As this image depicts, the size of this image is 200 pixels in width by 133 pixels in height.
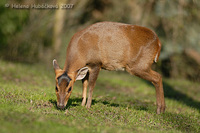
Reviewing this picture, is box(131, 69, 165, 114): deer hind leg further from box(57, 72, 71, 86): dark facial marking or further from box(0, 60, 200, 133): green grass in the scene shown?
box(57, 72, 71, 86): dark facial marking

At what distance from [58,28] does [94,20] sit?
267cm

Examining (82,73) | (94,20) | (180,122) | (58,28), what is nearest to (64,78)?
(82,73)

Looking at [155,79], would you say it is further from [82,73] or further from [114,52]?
[82,73]

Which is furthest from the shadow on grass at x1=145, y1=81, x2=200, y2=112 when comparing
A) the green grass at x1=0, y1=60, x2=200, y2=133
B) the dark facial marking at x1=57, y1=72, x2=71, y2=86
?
the dark facial marking at x1=57, y1=72, x2=71, y2=86

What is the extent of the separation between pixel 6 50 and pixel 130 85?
924 centimetres

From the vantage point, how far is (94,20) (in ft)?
63.0

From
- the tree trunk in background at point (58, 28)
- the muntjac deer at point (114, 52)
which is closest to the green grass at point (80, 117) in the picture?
the muntjac deer at point (114, 52)

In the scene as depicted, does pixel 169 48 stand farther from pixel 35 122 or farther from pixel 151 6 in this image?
pixel 35 122

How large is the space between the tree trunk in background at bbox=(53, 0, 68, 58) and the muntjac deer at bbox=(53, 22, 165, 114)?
35.4 feet

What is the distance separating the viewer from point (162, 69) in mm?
16969

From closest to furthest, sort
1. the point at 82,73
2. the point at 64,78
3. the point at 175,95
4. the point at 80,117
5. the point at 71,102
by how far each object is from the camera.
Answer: the point at 80,117 → the point at 64,78 → the point at 82,73 → the point at 71,102 → the point at 175,95

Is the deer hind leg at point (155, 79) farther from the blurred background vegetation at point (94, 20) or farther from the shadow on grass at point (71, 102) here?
the blurred background vegetation at point (94, 20)

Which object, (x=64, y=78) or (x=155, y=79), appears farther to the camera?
(x=155, y=79)

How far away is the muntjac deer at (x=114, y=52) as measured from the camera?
22.2 ft
